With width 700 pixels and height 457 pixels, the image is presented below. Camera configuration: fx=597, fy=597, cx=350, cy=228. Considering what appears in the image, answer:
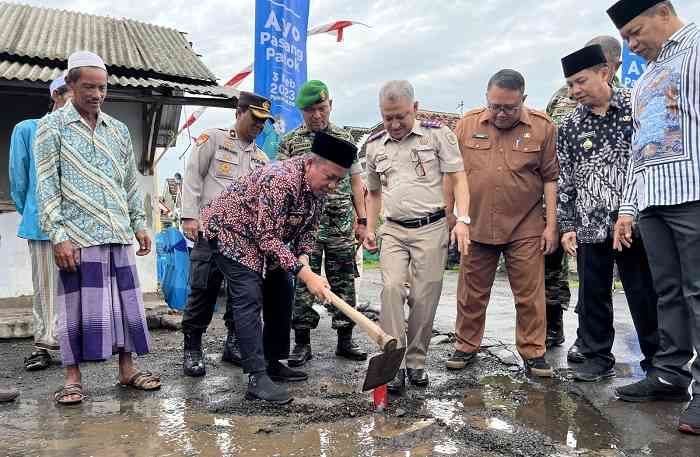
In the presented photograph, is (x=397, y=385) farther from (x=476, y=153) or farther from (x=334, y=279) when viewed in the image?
(x=476, y=153)

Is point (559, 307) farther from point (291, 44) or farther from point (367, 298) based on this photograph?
point (367, 298)

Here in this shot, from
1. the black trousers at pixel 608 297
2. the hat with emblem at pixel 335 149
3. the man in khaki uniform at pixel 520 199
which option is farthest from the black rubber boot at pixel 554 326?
the hat with emblem at pixel 335 149

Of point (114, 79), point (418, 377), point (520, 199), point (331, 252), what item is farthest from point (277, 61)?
point (418, 377)

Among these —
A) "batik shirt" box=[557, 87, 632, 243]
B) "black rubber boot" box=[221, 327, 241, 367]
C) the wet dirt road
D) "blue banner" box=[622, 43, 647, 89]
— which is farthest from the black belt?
"blue banner" box=[622, 43, 647, 89]

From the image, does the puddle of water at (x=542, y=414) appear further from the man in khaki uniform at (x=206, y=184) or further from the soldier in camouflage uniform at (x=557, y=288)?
the man in khaki uniform at (x=206, y=184)

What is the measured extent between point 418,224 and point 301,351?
→ 1.50m

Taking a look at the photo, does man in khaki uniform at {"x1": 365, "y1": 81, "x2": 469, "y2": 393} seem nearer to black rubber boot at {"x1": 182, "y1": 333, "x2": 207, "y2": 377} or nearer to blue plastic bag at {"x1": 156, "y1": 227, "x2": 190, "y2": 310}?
black rubber boot at {"x1": 182, "y1": 333, "x2": 207, "y2": 377}

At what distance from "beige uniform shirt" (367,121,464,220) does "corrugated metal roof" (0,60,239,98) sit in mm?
3828

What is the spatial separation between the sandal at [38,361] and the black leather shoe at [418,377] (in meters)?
2.89

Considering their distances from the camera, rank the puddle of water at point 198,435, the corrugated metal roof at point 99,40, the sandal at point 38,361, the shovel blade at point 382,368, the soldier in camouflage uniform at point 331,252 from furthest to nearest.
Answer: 1. the corrugated metal roof at point 99,40
2. the soldier in camouflage uniform at point 331,252
3. the sandal at point 38,361
4. the shovel blade at point 382,368
5. the puddle of water at point 198,435

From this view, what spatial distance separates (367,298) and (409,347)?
5840 mm

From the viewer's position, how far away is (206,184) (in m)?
4.57

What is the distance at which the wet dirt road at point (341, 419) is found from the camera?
9.39 ft

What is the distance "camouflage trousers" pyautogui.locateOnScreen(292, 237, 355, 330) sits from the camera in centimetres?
479
